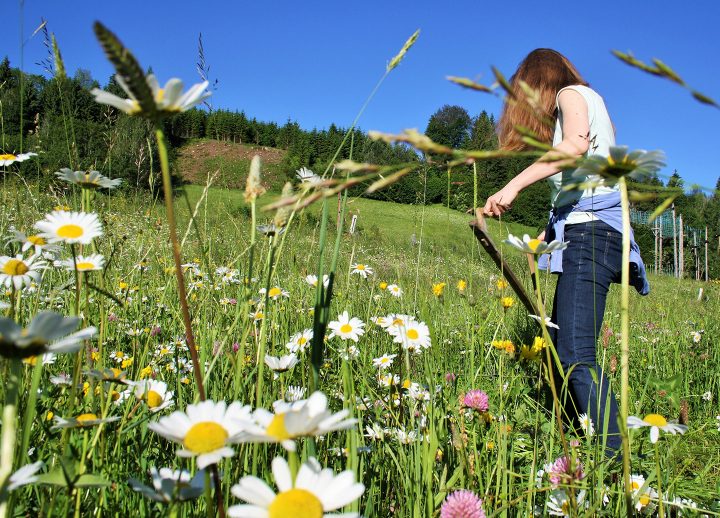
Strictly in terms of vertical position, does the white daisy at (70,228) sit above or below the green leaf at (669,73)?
below

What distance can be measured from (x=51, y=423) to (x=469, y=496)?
0.87 m

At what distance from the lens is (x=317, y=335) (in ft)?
2.30

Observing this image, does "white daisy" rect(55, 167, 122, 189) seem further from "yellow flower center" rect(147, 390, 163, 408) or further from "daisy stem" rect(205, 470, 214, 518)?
"daisy stem" rect(205, 470, 214, 518)

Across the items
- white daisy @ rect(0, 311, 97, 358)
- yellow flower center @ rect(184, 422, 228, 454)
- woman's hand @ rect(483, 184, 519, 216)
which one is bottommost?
yellow flower center @ rect(184, 422, 228, 454)

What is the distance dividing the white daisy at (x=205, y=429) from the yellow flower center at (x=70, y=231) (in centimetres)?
46

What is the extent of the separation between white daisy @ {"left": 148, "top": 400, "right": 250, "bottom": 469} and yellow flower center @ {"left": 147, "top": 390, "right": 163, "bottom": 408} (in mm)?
585

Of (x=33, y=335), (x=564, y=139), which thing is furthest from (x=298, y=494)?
(x=564, y=139)

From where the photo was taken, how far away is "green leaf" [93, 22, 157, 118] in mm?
389

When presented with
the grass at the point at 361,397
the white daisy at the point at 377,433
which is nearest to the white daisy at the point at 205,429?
the grass at the point at 361,397

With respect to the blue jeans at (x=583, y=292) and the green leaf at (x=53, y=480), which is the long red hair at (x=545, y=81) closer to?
the blue jeans at (x=583, y=292)

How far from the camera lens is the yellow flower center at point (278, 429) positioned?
44 cm

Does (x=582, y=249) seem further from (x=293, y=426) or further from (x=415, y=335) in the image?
(x=293, y=426)

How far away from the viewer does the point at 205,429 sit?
0.51 m

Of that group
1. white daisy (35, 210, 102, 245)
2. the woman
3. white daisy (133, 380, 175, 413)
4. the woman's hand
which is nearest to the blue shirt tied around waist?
the woman
